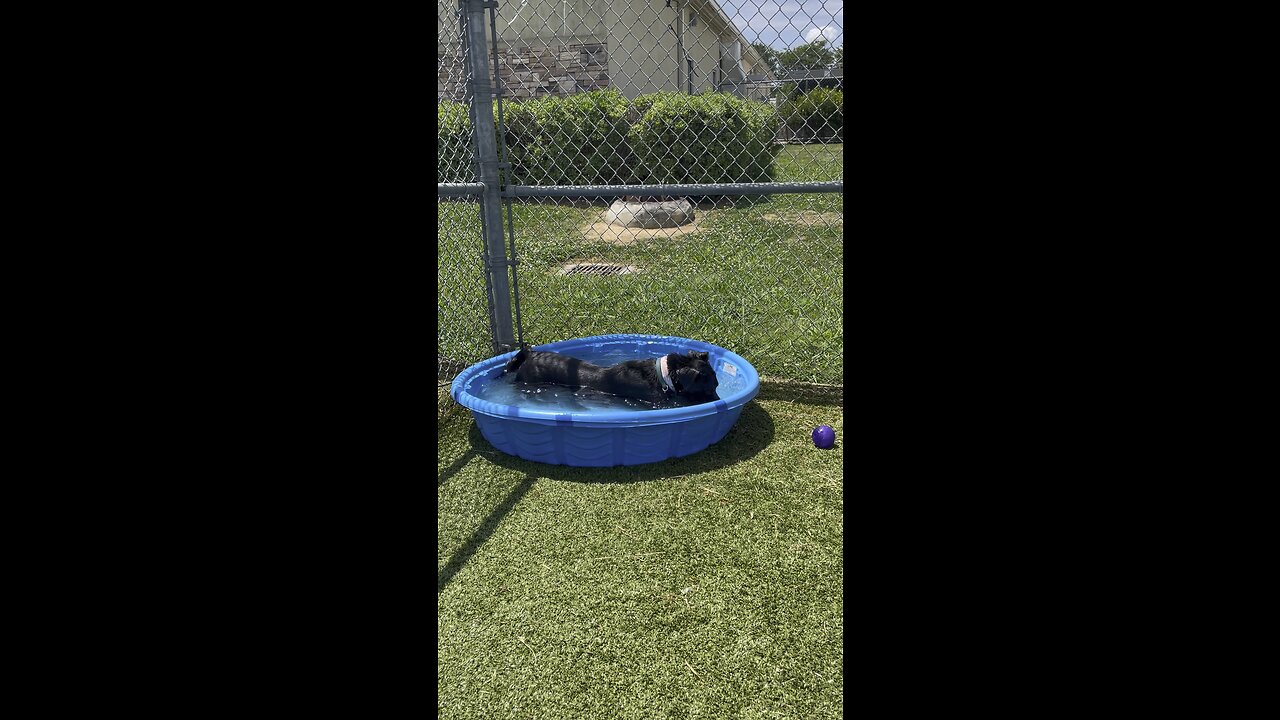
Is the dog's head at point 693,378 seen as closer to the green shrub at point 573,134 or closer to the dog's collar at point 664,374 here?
the dog's collar at point 664,374

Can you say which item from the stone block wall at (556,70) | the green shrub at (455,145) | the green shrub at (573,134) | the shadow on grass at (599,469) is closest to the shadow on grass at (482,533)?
the shadow on grass at (599,469)

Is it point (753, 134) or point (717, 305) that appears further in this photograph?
point (753, 134)

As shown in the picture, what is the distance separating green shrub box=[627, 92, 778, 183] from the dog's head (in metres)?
5.57

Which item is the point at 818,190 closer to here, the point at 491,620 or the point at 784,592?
the point at 784,592

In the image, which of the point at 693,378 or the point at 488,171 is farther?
the point at 488,171

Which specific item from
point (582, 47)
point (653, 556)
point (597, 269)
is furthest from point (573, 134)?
point (653, 556)

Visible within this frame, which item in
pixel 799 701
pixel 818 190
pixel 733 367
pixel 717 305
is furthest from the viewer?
pixel 717 305

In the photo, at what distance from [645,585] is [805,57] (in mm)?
3701

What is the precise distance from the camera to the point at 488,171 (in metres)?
3.94

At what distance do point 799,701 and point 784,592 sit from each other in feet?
1.60

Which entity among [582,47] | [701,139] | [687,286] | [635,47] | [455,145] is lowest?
[687,286]

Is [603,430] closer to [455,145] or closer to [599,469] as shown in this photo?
[599,469]

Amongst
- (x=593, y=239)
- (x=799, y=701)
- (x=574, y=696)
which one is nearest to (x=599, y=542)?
(x=574, y=696)

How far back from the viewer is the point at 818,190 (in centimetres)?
360
